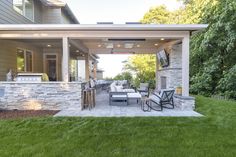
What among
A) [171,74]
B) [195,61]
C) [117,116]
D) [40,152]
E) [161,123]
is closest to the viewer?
[40,152]

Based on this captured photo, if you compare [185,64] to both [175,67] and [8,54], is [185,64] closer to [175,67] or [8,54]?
[175,67]

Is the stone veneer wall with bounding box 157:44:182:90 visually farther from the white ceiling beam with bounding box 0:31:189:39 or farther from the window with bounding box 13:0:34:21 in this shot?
the window with bounding box 13:0:34:21

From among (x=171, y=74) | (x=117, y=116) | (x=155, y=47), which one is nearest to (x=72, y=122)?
(x=117, y=116)

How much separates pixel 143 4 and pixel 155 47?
14167 millimetres

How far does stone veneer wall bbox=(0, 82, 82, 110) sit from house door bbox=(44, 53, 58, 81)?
6.58 m

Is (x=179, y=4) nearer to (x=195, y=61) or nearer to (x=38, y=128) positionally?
(x=195, y=61)

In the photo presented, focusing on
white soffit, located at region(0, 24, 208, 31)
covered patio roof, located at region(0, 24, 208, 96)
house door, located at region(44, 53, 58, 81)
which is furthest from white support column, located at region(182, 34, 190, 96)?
house door, located at region(44, 53, 58, 81)

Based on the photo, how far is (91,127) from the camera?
603cm

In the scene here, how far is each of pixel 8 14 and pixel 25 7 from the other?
2.31 m

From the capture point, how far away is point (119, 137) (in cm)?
523

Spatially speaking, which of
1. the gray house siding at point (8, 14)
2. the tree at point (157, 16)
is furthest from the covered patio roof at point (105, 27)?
the tree at point (157, 16)

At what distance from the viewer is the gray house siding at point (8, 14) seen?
9.77 metres

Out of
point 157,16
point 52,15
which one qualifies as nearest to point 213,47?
point 157,16

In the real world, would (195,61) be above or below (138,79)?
above
